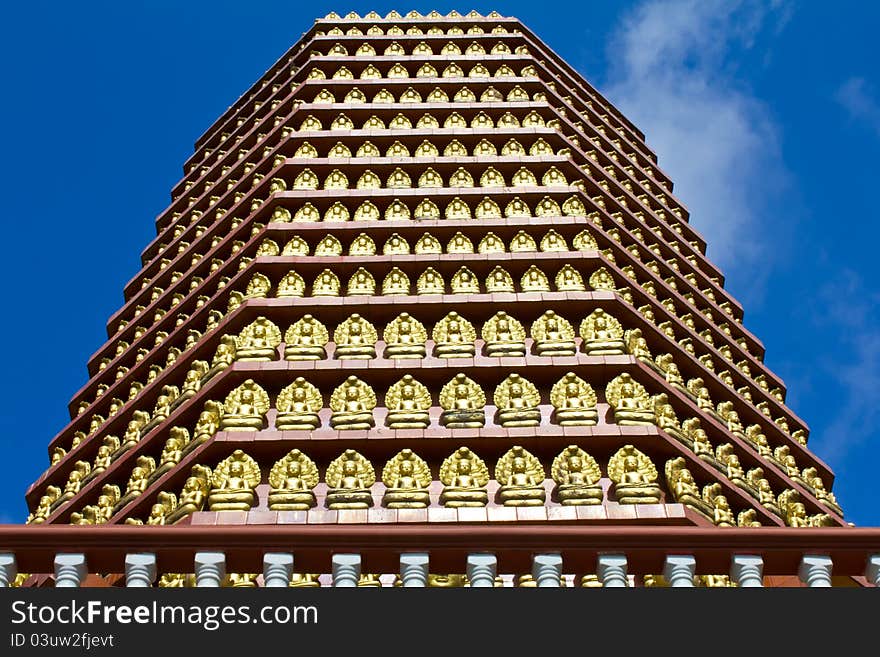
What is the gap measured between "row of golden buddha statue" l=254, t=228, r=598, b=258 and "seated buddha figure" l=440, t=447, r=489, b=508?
5426mm

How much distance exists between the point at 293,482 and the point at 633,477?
3965 millimetres

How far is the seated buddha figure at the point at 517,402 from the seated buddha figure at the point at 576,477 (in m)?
0.89

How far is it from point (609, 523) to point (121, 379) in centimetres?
919

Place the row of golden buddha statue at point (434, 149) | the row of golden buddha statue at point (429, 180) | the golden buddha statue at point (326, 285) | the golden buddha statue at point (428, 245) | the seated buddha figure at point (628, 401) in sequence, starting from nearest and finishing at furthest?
the seated buddha figure at point (628, 401)
the golden buddha statue at point (326, 285)
the golden buddha statue at point (428, 245)
the row of golden buddha statue at point (429, 180)
the row of golden buddha statue at point (434, 149)

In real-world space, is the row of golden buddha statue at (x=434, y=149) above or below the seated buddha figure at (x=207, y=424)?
above

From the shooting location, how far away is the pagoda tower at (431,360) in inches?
627

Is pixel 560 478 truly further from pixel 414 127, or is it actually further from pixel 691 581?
pixel 414 127

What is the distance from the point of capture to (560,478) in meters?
16.8

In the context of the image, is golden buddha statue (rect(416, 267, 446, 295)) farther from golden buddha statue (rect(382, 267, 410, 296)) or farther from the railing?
the railing

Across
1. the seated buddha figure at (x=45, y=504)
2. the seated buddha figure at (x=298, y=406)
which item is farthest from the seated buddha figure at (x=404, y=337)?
the seated buddha figure at (x=45, y=504)

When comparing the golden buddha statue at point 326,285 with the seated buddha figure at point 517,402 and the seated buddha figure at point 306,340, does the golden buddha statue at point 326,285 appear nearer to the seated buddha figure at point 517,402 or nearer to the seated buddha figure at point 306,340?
the seated buddha figure at point 306,340

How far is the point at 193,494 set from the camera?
1673 centimetres

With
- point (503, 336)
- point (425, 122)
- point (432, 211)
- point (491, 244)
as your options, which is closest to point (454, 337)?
point (503, 336)

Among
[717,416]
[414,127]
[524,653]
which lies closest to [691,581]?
[524,653]
